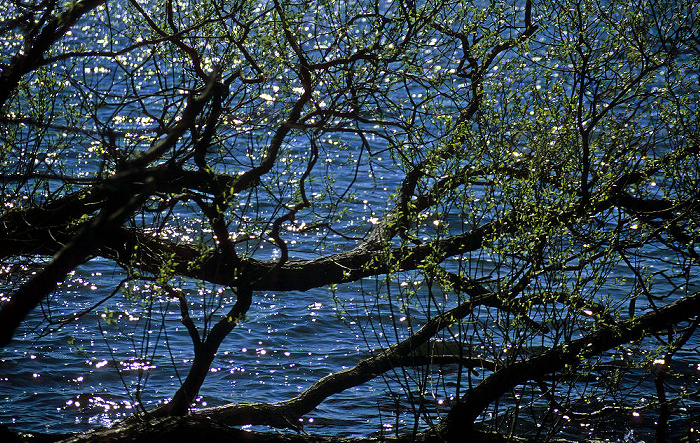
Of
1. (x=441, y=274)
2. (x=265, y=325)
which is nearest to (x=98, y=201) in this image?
(x=441, y=274)

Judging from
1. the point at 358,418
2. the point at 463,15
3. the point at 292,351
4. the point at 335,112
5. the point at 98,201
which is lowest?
the point at 358,418

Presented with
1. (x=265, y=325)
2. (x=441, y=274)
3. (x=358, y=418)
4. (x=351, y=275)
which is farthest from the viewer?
(x=265, y=325)

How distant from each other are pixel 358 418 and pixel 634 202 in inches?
170

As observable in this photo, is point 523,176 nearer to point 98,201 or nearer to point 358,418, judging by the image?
point 98,201

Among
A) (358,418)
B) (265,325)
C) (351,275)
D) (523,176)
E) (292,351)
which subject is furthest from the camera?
(265,325)

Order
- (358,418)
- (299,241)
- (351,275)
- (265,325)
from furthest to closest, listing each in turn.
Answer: (299,241), (265,325), (358,418), (351,275)

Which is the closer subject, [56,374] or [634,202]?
[634,202]

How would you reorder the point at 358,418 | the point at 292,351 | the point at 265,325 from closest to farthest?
the point at 358,418 < the point at 292,351 < the point at 265,325

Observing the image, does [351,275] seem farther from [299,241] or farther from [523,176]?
[299,241]

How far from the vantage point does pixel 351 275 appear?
6.03m

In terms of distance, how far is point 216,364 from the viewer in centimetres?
1027

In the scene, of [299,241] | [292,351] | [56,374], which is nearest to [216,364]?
[292,351]

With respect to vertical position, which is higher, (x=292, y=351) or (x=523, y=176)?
(x=523, y=176)

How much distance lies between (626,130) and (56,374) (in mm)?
7712
